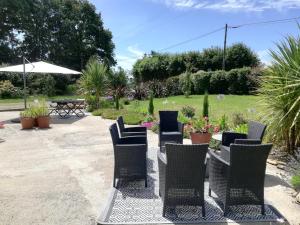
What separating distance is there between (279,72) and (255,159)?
336cm

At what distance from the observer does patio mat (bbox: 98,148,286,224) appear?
3.74 metres

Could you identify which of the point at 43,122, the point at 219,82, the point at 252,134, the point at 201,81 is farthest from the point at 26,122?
the point at 219,82

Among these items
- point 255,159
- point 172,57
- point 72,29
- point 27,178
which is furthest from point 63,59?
point 255,159

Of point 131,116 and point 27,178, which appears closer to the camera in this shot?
point 27,178

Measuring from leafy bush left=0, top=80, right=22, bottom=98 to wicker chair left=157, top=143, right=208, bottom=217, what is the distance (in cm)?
2426

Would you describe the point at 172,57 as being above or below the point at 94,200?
above

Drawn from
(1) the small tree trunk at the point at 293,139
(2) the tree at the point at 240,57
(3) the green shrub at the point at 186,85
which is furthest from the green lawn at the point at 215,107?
(2) the tree at the point at 240,57

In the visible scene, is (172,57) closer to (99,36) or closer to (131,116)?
(99,36)

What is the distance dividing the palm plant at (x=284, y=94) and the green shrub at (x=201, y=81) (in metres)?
19.4

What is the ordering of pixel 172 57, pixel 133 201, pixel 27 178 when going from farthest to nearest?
pixel 172 57 → pixel 27 178 → pixel 133 201

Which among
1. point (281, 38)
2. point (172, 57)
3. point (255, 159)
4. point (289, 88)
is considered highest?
point (172, 57)

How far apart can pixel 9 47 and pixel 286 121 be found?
3621 cm

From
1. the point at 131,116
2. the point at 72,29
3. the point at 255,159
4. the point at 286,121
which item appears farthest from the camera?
the point at 72,29

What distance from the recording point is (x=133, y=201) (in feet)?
14.3
